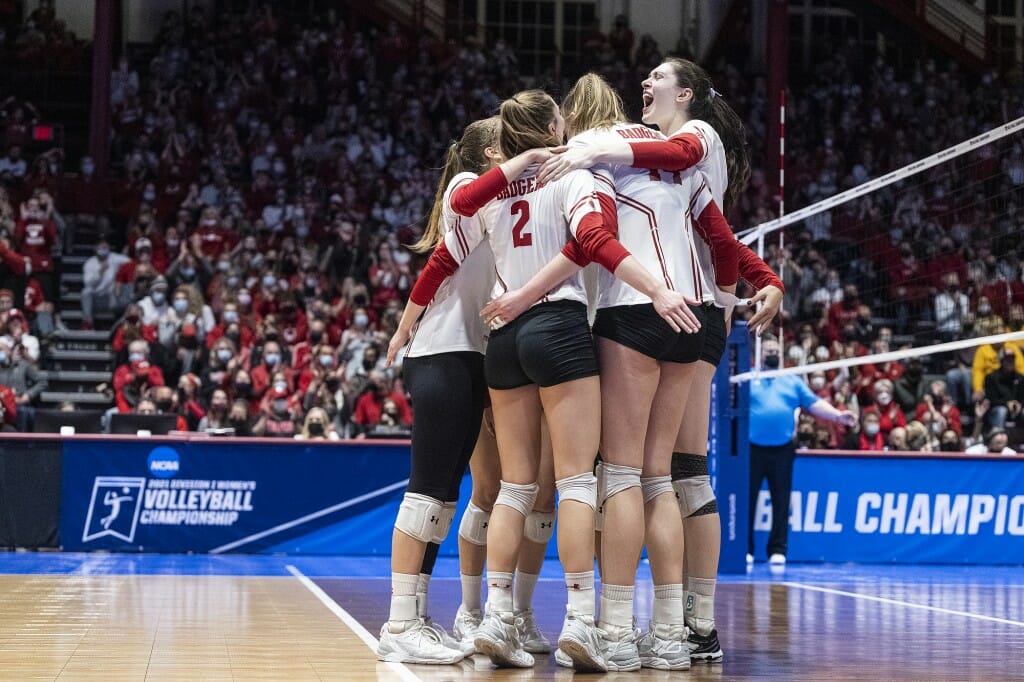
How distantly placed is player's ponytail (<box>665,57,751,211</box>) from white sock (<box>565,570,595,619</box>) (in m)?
1.70

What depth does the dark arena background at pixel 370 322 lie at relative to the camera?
21.1 ft

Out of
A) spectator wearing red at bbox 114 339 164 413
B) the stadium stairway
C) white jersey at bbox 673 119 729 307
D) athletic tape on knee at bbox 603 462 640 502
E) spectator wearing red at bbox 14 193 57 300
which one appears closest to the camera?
athletic tape on knee at bbox 603 462 640 502

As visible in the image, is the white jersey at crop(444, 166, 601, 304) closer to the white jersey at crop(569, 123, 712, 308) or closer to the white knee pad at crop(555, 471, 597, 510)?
the white jersey at crop(569, 123, 712, 308)

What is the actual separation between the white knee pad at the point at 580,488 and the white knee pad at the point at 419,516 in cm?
55

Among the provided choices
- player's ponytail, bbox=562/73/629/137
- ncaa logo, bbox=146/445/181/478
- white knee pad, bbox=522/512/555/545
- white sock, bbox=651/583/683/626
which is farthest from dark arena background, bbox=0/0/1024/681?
player's ponytail, bbox=562/73/629/137

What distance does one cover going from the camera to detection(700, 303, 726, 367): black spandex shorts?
494 cm

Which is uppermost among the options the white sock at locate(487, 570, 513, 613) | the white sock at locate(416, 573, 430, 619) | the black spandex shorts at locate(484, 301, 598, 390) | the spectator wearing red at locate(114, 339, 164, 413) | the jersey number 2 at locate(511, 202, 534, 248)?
the jersey number 2 at locate(511, 202, 534, 248)

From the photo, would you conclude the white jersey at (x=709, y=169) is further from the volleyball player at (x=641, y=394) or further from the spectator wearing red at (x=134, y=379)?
the spectator wearing red at (x=134, y=379)

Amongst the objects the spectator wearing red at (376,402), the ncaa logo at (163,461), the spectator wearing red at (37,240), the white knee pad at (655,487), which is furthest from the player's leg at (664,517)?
the spectator wearing red at (37,240)

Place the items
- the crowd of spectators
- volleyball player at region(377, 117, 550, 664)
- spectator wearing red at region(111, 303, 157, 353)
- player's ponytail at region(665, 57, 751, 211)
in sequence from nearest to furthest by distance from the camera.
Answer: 1. volleyball player at region(377, 117, 550, 664)
2. player's ponytail at region(665, 57, 751, 211)
3. the crowd of spectators
4. spectator wearing red at region(111, 303, 157, 353)

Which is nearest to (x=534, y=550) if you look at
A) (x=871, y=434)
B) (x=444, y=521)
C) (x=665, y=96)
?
(x=444, y=521)

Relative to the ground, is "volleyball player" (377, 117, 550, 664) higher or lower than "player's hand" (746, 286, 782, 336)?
lower

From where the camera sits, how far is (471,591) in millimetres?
5121

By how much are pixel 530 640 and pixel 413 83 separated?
18.4 metres
